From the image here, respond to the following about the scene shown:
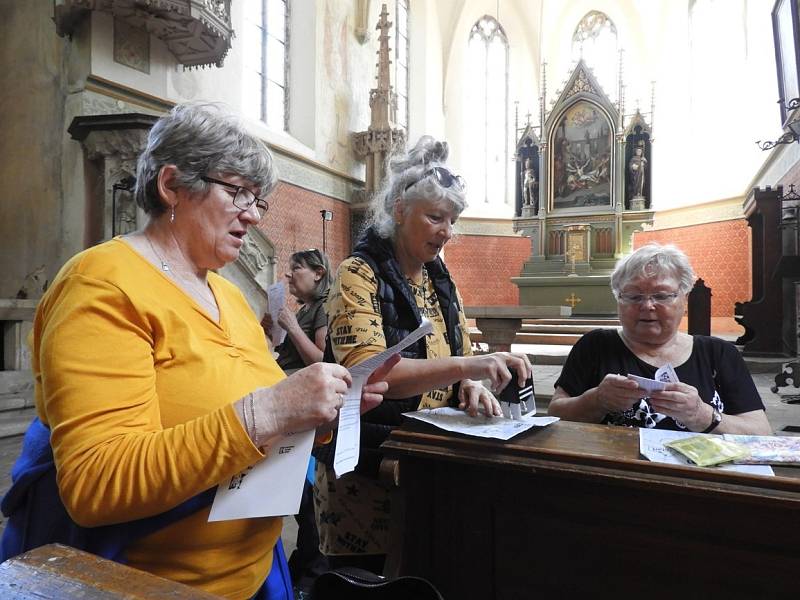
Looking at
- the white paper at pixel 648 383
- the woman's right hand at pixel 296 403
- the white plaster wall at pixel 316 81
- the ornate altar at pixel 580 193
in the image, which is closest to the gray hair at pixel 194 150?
the woman's right hand at pixel 296 403

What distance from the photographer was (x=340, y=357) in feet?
5.22

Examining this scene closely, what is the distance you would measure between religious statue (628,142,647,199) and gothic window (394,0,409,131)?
501 cm

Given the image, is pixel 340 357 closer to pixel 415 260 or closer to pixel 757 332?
pixel 415 260

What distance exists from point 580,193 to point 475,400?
10.8 m

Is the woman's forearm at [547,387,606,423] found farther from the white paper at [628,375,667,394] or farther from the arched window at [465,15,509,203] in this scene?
the arched window at [465,15,509,203]

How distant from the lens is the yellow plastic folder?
3.72 ft

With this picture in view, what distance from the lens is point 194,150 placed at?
43.5 inches

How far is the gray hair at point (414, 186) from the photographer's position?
5.80ft

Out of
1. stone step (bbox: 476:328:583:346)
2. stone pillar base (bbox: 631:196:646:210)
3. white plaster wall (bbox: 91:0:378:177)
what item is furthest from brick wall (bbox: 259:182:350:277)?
stone pillar base (bbox: 631:196:646:210)

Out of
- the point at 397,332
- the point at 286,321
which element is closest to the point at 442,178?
the point at 397,332

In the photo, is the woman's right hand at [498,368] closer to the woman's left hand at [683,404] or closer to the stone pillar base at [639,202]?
the woman's left hand at [683,404]

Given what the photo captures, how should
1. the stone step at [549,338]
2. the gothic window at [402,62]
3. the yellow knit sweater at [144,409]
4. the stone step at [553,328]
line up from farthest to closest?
1. the gothic window at [402,62]
2. the stone step at [553,328]
3. the stone step at [549,338]
4. the yellow knit sweater at [144,409]

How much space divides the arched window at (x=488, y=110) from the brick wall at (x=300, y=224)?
5.66 m

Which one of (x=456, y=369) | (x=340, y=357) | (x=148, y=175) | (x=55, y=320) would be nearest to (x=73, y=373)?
(x=55, y=320)
